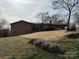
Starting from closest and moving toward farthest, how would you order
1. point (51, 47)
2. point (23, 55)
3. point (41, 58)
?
point (41, 58)
point (23, 55)
point (51, 47)

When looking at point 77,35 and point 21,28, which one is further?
point 21,28

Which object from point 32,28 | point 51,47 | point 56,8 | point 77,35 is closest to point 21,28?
point 32,28

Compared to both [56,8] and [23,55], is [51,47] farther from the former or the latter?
[56,8]

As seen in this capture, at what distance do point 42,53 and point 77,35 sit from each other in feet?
46.2

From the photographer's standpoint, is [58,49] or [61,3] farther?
[61,3]

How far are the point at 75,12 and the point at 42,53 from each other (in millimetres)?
34011

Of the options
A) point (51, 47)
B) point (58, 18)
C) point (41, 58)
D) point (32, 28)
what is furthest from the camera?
point (58, 18)

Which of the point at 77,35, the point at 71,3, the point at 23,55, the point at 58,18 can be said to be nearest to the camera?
the point at 23,55

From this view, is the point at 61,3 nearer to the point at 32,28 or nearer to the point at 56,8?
the point at 56,8

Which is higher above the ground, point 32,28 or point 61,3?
point 61,3

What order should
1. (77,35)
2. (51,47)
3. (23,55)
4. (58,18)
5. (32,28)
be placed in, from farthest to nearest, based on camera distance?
(58,18)
(32,28)
(77,35)
(51,47)
(23,55)

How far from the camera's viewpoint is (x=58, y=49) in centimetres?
1678

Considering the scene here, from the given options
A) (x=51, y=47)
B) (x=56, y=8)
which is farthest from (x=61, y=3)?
(x=51, y=47)

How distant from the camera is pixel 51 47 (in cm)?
1730
